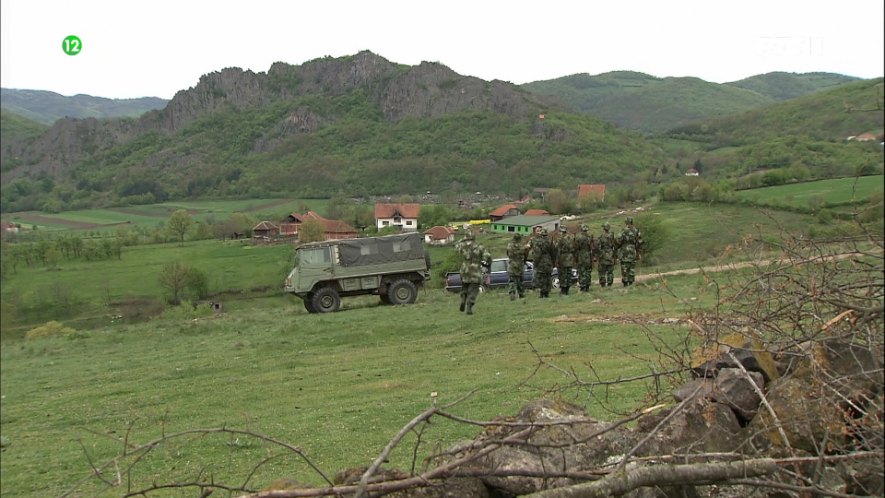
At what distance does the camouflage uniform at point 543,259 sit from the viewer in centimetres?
2023

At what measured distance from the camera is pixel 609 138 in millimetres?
144125

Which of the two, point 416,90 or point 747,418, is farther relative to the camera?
point 416,90

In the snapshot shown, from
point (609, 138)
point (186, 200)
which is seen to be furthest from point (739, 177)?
point (609, 138)

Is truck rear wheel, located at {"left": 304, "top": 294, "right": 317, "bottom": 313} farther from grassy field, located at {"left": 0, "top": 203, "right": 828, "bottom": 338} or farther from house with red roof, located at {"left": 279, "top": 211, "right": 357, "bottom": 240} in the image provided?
house with red roof, located at {"left": 279, "top": 211, "right": 357, "bottom": 240}

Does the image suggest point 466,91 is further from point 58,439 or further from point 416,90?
point 58,439

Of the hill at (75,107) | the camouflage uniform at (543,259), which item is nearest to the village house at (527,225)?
the camouflage uniform at (543,259)

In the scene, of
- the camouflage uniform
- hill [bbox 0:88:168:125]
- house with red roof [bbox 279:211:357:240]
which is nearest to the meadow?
the camouflage uniform

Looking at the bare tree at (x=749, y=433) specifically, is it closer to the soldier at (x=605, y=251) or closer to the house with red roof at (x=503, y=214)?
the soldier at (x=605, y=251)

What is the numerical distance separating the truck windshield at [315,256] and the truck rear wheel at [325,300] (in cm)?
94

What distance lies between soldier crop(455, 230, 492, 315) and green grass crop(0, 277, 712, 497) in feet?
1.80

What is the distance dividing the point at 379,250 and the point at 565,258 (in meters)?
6.31

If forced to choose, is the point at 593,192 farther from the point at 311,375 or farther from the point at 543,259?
the point at 311,375

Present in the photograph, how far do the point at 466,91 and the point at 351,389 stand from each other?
162650 millimetres

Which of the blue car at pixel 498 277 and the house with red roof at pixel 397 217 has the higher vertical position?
the house with red roof at pixel 397 217
